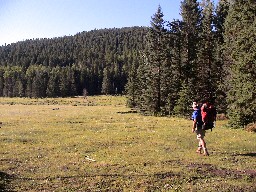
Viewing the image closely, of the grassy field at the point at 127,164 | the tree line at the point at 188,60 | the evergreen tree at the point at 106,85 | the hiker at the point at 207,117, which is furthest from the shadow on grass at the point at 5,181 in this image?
the evergreen tree at the point at 106,85

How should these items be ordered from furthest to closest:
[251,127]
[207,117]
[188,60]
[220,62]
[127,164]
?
[188,60]
[220,62]
[251,127]
[207,117]
[127,164]

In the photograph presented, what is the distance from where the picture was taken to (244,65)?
30297 millimetres

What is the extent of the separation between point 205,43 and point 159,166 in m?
38.1

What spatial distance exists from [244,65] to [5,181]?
23.5 m

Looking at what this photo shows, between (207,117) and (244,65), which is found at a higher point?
(244,65)

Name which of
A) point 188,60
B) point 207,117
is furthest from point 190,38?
point 207,117

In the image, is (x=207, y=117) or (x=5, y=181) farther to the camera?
(x=207, y=117)

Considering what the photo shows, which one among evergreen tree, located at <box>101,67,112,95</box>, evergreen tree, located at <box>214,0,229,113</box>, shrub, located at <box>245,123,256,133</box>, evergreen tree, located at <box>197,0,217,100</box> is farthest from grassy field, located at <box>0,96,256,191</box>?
evergreen tree, located at <box>101,67,112,95</box>

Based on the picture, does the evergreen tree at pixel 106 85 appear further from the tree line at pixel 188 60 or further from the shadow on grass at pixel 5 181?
the shadow on grass at pixel 5 181

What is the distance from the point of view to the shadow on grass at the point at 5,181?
12.4 m

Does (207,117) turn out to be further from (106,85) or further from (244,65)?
(106,85)

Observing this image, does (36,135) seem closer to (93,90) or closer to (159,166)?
(159,166)

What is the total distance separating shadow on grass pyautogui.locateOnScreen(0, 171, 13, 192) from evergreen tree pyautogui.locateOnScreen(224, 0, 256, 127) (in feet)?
71.8

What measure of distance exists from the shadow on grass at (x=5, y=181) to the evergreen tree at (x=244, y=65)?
21.9m
